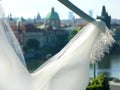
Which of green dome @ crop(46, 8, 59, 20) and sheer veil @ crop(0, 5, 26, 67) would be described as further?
green dome @ crop(46, 8, 59, 20)

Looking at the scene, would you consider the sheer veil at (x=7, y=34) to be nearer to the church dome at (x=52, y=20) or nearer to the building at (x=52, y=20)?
the building at (x=52, y=20)

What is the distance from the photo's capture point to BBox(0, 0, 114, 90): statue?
1.35m

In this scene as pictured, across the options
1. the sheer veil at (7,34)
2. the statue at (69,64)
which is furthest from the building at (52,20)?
the sheer veil at (7,34)

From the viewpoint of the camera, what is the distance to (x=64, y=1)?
50.8 inches

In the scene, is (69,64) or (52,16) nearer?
(69,64)

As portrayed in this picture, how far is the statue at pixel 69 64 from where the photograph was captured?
1349 millimetres

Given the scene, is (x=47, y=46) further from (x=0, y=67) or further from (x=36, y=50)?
(x=0, y=67)

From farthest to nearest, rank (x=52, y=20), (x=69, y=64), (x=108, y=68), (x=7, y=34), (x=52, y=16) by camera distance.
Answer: (x=52, y=20), (x=52, y=16), (x=108, y=68), (x=69, y=64), (x=7, y=34)

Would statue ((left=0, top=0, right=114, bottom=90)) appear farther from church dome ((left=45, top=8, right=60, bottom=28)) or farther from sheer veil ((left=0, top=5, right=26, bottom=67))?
church dome ((left=45, top=8, right=60, bottom=28))

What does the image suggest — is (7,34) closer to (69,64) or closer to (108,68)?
(69,64)

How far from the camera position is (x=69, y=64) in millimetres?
1480

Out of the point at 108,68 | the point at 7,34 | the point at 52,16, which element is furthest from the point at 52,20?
the point at 7,34

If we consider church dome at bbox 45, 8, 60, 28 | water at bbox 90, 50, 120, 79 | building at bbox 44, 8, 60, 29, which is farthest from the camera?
church dome at bbox 45, 8, 60, 28

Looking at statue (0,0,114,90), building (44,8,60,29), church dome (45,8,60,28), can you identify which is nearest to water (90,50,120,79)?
Result: statue (0,0,114,90)
